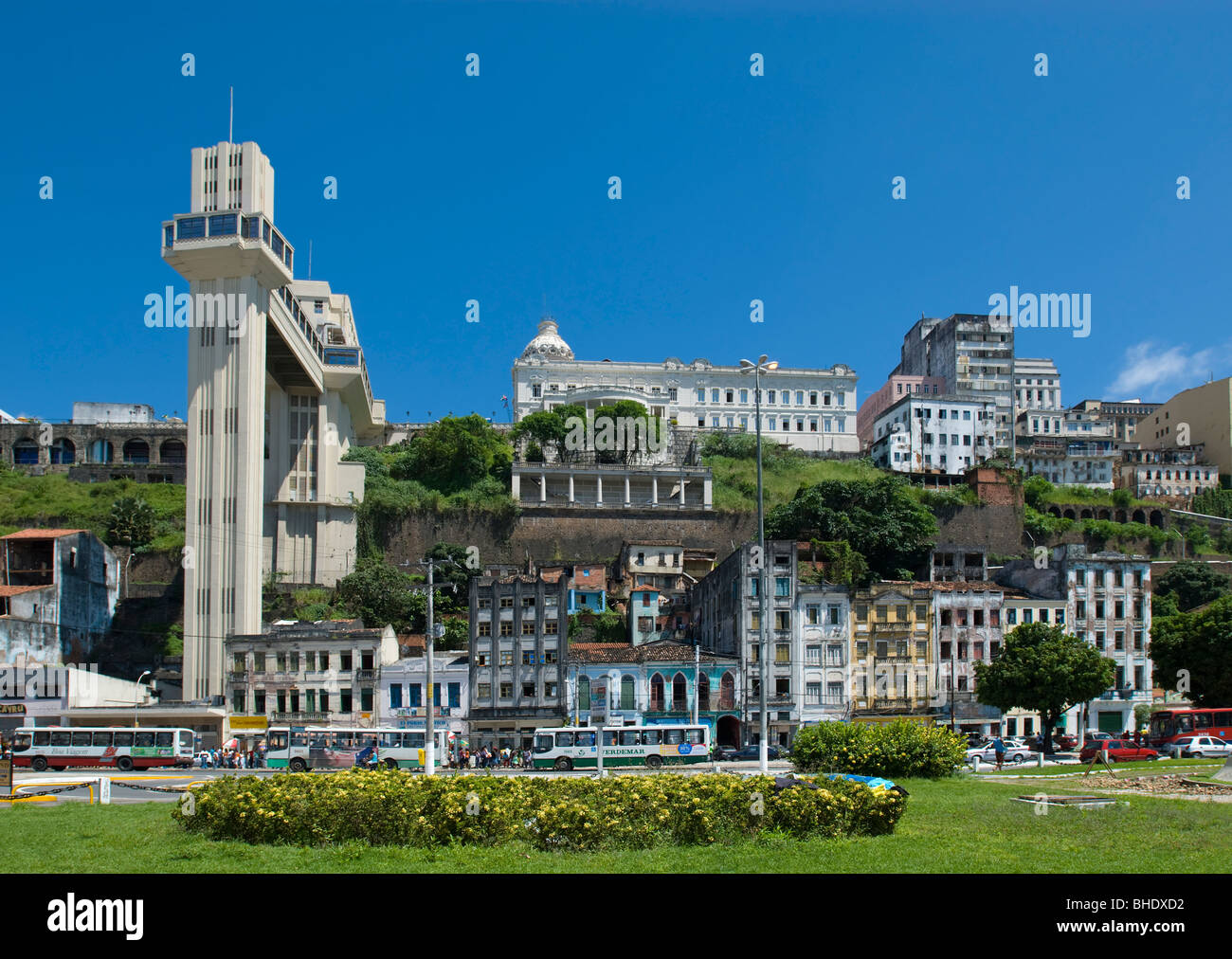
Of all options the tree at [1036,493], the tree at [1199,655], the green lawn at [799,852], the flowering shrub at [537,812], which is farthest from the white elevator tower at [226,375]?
the tree at [1036,493]

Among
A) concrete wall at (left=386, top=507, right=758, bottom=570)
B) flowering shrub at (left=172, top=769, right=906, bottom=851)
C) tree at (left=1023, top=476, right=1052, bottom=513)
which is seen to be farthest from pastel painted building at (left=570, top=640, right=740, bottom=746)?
tree at (left=1023, top=476, right=1052, bottom=513)

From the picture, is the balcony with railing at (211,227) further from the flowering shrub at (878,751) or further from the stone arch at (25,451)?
the stone arch at (25,451)

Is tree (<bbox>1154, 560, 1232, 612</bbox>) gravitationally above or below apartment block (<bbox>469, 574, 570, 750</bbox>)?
above

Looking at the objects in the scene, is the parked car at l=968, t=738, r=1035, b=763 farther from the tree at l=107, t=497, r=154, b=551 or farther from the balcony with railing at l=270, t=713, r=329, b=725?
the tree at l=107, t=497, r=154, b=551

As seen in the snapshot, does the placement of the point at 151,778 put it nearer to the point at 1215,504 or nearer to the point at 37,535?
the point at 37,535

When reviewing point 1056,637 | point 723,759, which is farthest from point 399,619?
point 1056,637

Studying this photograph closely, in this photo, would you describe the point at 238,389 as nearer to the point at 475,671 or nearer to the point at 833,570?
the point at 475,671

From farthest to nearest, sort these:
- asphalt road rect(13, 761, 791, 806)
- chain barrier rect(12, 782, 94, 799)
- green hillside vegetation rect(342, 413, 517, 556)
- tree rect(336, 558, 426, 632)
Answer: green hillside vegetation rect(342, 413, 517, 556), tree rect(336, 558, 426, 632), asphalt road rect(13, 761, 791, 806), chain barrier rect(12, 782, 94, 799)

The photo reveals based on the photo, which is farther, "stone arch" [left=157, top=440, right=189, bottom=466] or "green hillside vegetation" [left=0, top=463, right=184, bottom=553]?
"stone arch" [left=157, top=440, right=189, bottom=466]
